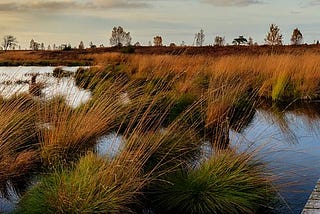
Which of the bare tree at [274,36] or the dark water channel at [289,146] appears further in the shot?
the bare tree at [274,36]

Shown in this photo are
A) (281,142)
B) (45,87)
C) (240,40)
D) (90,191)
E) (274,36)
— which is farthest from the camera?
(240,40)

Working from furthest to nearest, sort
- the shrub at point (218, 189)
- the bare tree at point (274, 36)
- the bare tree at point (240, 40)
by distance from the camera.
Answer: the bare tree at point (240, 40) < the bare tree at point (274, 36) < the shrub at point (218, 189)

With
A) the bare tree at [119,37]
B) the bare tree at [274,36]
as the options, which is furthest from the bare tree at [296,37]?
the bare tree at [119,37]

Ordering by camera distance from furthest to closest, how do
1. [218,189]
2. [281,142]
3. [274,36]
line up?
[274,36] < [281,142] < [218,189]

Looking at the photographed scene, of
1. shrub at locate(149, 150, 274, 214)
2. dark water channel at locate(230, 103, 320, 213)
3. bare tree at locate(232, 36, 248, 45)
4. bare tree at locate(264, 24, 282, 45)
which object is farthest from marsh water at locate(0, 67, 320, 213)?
bare tree at locate(232, 36, 248, 45)

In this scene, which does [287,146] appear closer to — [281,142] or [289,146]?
[289,146]

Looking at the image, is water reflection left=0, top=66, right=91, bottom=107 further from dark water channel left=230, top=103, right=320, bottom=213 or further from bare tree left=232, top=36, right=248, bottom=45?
bare tree left=232, top=36, right=248, bottom=45

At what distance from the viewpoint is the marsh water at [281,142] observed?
5.16 metres

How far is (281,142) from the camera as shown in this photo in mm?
7750

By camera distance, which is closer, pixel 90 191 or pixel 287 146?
pixel 90 191

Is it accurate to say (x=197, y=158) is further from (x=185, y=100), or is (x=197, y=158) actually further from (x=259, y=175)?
(x=185, y=100)

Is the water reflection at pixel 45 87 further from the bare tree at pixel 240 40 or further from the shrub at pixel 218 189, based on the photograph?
the bare tree at pixel 240 40

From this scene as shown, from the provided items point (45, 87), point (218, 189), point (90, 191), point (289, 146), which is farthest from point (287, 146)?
point (90, 191)

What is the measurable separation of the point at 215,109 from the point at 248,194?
361 centimetres
